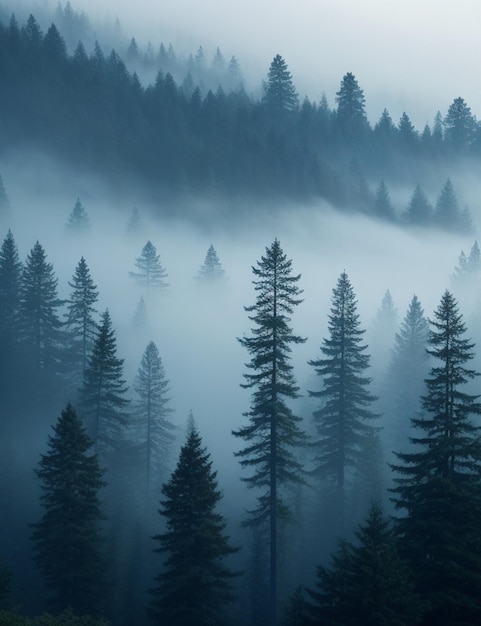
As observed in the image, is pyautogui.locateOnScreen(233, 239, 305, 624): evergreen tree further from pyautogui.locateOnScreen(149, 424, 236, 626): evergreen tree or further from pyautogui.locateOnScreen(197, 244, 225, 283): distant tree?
pyautogui.locateOnScreen(197, 244, 225, 283): distant tree

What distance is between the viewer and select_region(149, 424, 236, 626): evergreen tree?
25438mm

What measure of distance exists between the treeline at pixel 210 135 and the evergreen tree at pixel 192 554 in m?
107

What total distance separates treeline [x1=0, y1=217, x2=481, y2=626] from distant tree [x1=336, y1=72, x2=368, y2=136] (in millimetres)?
98176

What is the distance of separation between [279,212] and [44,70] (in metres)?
74.1

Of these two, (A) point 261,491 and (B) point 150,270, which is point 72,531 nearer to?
(A) point 261,491

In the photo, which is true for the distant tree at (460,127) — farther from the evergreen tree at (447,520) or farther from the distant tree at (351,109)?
the evergreen tree at (447,520)

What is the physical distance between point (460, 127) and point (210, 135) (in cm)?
6075

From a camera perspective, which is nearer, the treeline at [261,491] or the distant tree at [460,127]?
the treeline at [261,491]

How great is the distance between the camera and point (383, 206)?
126 meters

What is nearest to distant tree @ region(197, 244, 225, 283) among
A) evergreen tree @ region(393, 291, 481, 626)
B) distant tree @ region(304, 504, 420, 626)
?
evergreen tree @ region(393, 291, 481, 626)

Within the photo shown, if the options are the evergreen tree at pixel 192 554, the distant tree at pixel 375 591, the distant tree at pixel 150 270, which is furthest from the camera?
the distant tree at pixel 150 270

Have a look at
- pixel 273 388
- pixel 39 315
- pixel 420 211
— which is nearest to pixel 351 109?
pixel 420 211

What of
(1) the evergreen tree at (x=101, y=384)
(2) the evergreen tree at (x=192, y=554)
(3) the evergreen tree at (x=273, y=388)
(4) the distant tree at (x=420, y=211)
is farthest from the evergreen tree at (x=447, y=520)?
(4) the distant tree at (x=420, y=211)

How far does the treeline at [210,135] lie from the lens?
135 metres
